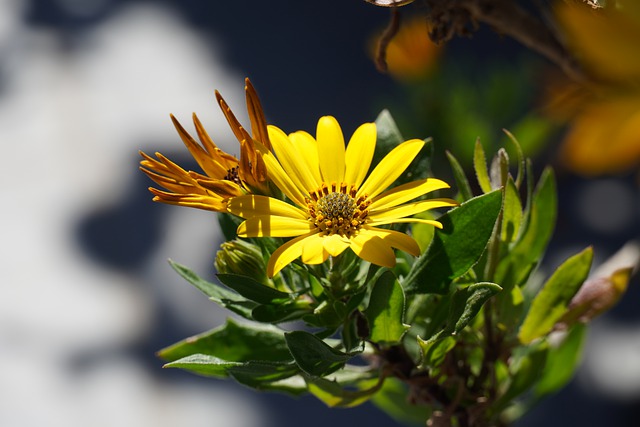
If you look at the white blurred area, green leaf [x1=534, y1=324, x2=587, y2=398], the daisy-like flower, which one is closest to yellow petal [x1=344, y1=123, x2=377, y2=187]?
the daisy-like flower

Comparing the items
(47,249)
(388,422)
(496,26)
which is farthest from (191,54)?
(496,26)

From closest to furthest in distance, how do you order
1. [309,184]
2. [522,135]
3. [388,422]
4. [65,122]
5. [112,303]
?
[309,184], [522,135], [388,422], [112,303], [65,122]

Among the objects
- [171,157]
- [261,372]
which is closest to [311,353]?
[261,372]

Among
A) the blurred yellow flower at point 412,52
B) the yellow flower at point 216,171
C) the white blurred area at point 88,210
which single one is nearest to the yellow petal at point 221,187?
the yellow flower at point 216,171

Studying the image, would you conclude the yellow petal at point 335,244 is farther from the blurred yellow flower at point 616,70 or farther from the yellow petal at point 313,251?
the blurred yellow flower at point 616,70

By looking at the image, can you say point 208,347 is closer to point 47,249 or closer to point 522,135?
point 522,135

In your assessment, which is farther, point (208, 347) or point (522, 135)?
point (522, 135)
